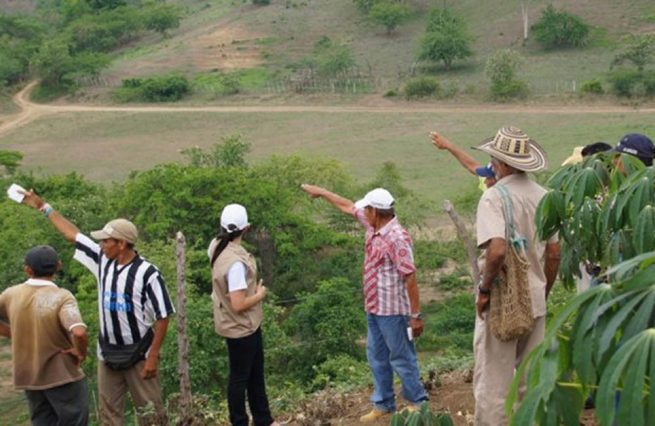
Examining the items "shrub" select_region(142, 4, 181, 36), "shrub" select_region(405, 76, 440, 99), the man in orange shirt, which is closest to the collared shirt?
the man in orange shirt

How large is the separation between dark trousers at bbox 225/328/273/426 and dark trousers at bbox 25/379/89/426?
81 centimetres

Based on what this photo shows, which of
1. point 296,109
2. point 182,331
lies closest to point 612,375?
point 182,331

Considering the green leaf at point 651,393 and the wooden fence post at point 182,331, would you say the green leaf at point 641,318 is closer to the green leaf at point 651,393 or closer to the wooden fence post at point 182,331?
the green leaf at point 651,393

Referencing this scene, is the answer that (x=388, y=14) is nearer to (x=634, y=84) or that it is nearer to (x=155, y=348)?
(x=634, y=84)

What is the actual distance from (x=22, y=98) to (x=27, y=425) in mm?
38548

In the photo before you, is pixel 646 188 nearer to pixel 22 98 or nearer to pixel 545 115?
pixel 545 115

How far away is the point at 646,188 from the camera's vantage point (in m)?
3.04

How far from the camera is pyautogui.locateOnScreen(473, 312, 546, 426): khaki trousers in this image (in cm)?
442

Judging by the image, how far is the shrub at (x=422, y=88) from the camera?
45156 mm

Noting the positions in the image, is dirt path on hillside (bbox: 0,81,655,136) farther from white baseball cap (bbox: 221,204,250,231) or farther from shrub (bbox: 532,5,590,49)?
white baseball cap (bbox: 221,204,250,231)

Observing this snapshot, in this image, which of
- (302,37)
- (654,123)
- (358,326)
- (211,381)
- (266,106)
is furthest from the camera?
(302,37)

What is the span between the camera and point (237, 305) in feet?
16.7

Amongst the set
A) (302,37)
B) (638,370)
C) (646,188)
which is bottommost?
(638,370)

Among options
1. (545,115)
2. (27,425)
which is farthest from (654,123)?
(27,425)
